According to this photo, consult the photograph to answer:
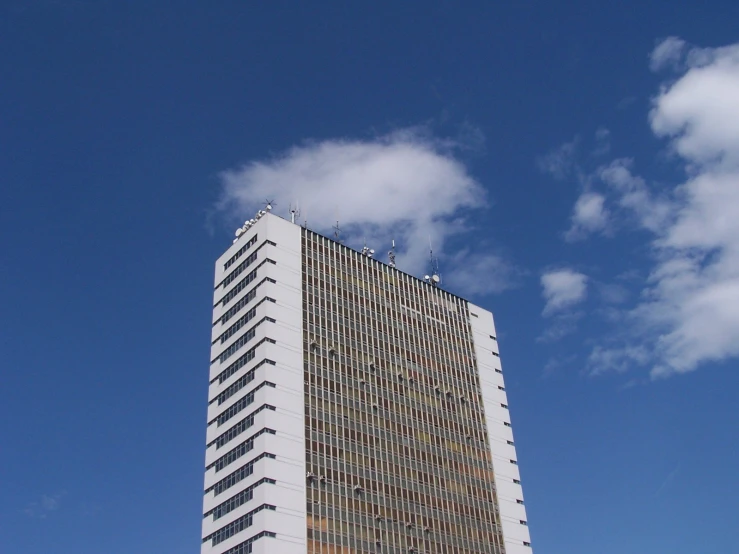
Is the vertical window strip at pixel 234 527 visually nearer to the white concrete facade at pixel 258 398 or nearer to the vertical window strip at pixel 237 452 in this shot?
the white concrete facade at pixel 258 398

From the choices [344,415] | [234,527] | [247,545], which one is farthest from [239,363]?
[247,545]

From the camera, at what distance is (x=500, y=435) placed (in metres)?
137

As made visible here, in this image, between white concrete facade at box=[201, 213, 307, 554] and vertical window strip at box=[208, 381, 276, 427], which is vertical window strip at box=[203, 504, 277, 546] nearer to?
white concrete facade at box=[201, 213, 307, 554]

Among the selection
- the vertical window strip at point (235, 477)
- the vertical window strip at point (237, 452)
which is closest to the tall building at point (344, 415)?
the vertical window strip at point (235, 477)

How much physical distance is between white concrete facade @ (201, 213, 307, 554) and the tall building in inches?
8.8

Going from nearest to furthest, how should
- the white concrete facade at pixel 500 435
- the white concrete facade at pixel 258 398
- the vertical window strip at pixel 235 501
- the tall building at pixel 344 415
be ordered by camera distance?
1. the white concrete facade at pixel 258 398
2. the vertical window strip at pixel 235 501
3. the tall building at pixel 344 415
4. the white concrete facade at pixel 500 435

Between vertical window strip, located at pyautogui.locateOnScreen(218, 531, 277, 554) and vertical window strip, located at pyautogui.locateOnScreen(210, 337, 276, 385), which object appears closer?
vertical window strip, located at pyautogui.locateOnScreen(218, 531, 277, 554)

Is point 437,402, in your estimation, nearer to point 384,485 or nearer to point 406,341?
point 406,341

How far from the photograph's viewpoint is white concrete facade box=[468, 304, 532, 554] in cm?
12706

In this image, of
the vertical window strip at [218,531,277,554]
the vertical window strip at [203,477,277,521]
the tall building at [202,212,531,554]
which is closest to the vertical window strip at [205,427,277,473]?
the tall building at [202,212,531,554]

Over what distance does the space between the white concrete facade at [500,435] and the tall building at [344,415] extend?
0.97 ft

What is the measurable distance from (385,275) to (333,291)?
14.2m

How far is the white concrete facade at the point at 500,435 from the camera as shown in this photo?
12706 cm

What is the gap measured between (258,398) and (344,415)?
13725 millimetres
